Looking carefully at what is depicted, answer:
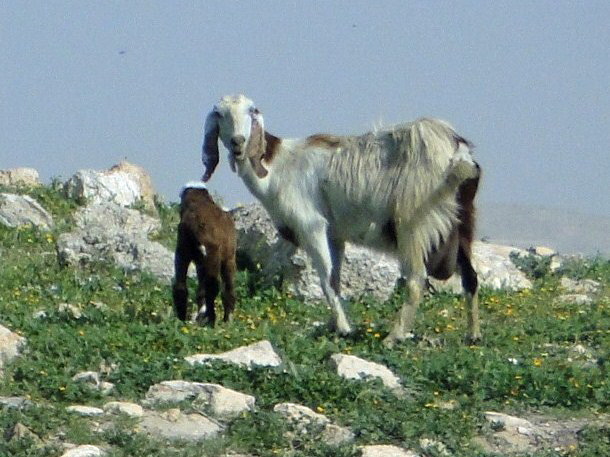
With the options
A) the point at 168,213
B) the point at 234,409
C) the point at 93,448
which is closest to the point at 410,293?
the point at 234,409

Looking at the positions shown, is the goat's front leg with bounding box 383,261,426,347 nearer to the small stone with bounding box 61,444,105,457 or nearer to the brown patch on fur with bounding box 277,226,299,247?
the brown patch on fur with bounding box 277,226,299,247

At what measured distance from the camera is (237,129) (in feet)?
41.8

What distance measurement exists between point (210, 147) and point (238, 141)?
1.57 ft

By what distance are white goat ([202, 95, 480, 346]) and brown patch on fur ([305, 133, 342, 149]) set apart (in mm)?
11

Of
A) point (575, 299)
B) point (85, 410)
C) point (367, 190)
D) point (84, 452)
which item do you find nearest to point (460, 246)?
point (367, 190)

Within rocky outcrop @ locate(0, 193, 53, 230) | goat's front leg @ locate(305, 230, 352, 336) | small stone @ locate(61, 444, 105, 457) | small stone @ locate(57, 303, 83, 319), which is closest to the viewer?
small stone @ locate(61, 444, 105, 457)

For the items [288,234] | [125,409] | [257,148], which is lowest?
[125,409]

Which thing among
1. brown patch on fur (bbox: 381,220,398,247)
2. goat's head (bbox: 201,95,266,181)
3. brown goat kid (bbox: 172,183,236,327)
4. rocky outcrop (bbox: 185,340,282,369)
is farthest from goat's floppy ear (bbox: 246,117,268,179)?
rocky outcrop (bbox: 185,340,282,369)

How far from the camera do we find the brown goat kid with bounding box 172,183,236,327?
12727mm

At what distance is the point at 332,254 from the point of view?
13.2 metres

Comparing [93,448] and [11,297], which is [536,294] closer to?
[11,297]

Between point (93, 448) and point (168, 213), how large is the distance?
1010 centimetres

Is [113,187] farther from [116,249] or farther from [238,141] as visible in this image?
[238,141]

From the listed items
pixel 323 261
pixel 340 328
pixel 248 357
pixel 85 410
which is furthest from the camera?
pixel 323 261
